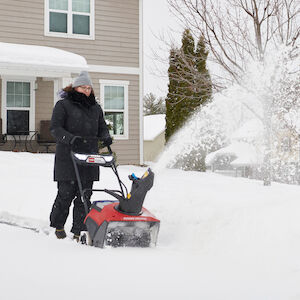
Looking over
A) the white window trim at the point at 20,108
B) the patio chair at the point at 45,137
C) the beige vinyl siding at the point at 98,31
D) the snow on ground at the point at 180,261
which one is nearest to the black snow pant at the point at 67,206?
the snow on ground at the point at 180,261

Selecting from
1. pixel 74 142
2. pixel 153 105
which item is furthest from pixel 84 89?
pixel 153 105

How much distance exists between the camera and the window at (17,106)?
14.4 m

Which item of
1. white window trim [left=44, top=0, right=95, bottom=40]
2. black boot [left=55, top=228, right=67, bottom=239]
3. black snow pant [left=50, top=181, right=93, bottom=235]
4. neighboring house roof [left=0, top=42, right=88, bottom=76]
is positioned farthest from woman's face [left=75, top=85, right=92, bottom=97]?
white window trim [left=44, top=0, right=95, bottom=40]

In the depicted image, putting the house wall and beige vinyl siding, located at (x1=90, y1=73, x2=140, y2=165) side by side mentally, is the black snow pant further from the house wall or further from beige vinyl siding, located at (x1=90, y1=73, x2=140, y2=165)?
the house wall

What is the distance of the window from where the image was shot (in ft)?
47.2

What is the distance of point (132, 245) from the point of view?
4391 millimetres

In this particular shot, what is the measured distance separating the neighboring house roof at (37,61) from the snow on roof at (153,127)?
20.6m

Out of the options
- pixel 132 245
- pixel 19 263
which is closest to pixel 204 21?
pixel 132 245

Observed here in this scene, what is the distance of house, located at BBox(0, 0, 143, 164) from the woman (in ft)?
28.3

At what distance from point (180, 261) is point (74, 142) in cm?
171

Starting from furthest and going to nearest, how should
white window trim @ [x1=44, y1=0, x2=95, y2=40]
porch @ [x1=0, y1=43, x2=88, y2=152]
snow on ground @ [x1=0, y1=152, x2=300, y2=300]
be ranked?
white window trim @ [x1=44, y1=0, x2=95, y2=40] → porch @ [x1=0, y1=43, x2=88, y2=152] → snow on ground @ [x1=0, y1=152, x2=300, y2=300]

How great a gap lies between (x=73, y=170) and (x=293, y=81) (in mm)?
7746

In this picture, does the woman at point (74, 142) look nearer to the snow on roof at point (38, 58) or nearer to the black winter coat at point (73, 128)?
the black winter coat at point (73, 128)

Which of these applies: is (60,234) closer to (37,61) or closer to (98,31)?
(37,61)
